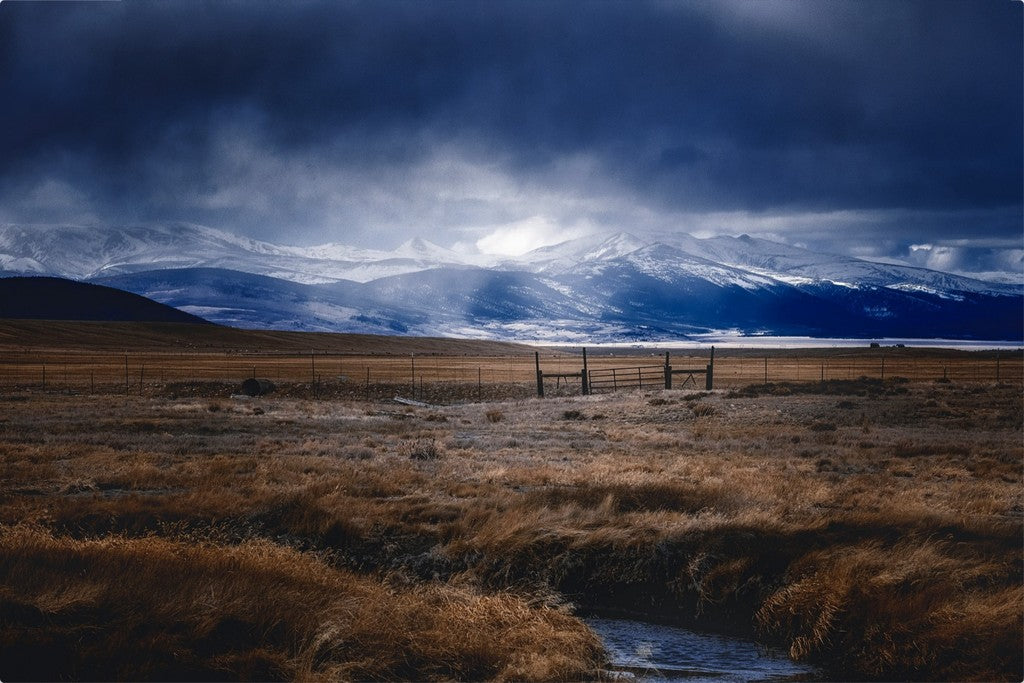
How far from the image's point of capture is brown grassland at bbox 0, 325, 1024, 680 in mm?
9383

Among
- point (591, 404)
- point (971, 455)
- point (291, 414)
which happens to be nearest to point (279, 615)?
point (971, 455)

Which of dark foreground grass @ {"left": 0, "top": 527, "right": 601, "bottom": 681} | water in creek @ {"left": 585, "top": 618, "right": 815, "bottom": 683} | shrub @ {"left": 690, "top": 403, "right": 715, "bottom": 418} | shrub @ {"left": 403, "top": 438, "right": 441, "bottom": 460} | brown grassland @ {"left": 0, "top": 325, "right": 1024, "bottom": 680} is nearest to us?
dark foreground grass @ {"left": 0, "top": 527, "right": 601, "bottom": 681}

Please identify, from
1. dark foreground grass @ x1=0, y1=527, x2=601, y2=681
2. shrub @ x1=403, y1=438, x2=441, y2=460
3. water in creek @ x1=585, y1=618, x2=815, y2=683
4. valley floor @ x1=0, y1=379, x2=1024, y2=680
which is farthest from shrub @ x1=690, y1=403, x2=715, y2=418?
dark foreground grass @ x1=0, y1=527, x2=601, y2=681

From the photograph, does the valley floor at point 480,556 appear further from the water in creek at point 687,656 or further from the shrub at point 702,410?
the shrub at point 702,410

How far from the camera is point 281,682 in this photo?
8773 mm

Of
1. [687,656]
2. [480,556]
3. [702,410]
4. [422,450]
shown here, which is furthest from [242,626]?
[702,410]

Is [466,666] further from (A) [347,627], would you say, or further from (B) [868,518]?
(B) [868,518]

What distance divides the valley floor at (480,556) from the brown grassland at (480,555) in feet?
0.12

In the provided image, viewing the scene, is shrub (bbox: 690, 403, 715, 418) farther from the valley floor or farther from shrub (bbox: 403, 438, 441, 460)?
shrub (bbox: 403, 438, 441, 460)

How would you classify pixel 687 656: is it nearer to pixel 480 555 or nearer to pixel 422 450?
pixel 480 555

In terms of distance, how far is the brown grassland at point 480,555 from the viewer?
30.8ft

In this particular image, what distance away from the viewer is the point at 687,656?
10711 millimetres

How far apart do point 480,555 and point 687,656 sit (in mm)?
4038

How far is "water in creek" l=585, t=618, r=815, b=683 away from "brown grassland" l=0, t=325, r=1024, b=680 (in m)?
0.40
